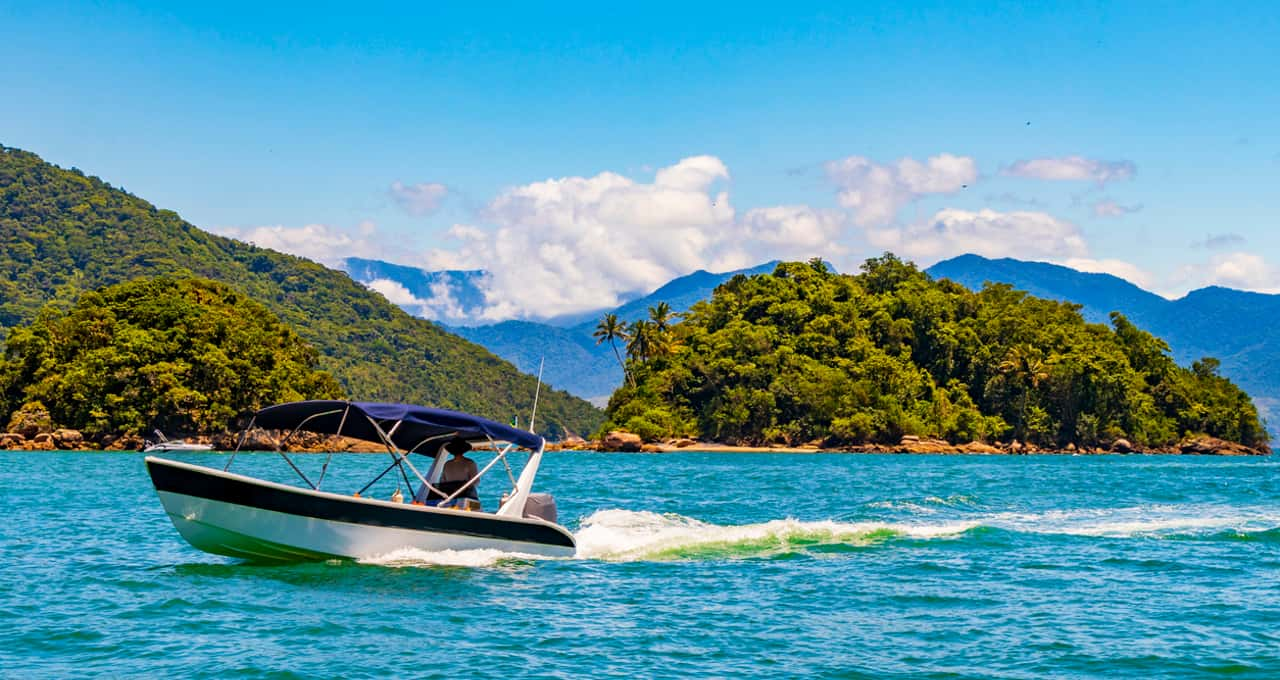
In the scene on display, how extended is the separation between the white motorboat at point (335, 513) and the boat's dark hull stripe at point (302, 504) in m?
0.02

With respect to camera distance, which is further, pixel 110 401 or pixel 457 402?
pixel 457 402

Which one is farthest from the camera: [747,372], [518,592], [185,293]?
[747,372]

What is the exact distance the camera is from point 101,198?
197 metres

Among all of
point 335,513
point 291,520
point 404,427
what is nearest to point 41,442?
point 404,427

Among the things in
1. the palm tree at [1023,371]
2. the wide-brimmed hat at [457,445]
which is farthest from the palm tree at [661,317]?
the wide-brimmed hat at [457,445]

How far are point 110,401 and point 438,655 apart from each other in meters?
79.3

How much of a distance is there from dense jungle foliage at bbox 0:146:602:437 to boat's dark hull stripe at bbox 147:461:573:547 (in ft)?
466

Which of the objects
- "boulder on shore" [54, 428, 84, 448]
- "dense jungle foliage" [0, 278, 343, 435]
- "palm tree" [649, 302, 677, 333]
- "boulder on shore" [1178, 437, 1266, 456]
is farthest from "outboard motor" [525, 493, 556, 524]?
"boulder on shore" [1178, 437, 1266, 456]

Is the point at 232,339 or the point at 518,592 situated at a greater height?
the point at 232,339

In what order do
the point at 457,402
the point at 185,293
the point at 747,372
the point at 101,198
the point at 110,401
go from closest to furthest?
the point at 110,401, the point at 185,293, the point at 747,372, the point at 457,402, the point at 101,198

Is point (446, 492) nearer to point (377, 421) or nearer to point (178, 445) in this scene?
point (377, 421)

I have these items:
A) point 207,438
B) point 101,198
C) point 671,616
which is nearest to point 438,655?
point 671,616

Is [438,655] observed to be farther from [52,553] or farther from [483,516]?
[52,553]

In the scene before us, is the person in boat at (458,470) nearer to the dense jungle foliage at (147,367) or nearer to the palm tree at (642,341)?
the dense jungle foliage at (147,367)
